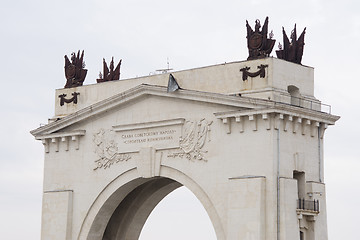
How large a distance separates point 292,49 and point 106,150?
387 inches

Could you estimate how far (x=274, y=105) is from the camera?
37438 mm

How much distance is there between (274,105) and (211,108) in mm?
3410

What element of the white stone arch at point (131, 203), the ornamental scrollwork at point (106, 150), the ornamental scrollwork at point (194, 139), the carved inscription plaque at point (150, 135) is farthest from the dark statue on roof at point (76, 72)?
the ornamental scrollwork at point (194, 139)

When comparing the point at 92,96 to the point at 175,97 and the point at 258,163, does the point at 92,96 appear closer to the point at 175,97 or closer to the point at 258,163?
the point at 175,97

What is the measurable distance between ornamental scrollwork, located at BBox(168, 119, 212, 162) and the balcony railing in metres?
4.47

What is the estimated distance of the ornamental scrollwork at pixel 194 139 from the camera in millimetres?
39906

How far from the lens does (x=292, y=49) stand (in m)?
40.1

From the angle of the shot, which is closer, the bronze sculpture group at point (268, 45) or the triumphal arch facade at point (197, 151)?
the triumphal arch facade at point (197, 151)

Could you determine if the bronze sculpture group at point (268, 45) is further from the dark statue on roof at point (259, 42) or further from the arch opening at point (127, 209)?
the arch opening at point (127, 209)

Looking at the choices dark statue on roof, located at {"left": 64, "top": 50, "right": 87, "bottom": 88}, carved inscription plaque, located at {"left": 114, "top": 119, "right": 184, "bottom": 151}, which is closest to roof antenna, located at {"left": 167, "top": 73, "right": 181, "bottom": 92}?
carved inscription plaque, located at {"left": 114, "top": 119, "right": 184, "bottom": 151}

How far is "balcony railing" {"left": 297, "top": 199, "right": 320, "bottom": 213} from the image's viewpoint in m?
38.1

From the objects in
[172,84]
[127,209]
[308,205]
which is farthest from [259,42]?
[127,209]

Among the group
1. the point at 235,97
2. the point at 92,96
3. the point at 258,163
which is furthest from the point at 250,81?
the point at 92,96

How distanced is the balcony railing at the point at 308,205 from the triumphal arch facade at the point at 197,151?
49 mm
